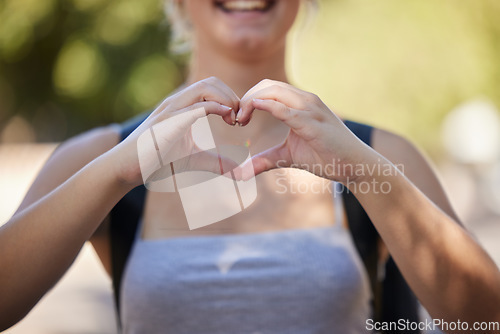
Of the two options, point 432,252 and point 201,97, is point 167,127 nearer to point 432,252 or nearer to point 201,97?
point 201,97

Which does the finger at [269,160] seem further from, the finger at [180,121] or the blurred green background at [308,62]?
the blurred green background at [308,62]

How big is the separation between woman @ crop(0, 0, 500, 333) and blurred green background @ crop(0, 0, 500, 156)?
20.5 ft

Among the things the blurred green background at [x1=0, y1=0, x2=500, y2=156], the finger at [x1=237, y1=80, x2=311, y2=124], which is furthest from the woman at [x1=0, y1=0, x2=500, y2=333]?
the blurred green background at [x1=0, y1=0, x2=500, y2=156]

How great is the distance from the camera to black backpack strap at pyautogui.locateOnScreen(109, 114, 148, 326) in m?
A: 1.57

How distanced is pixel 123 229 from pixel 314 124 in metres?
0.76

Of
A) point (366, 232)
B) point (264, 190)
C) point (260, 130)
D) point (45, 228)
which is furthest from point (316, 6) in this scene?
point (45, 228)

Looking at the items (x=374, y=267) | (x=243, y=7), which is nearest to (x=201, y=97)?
(x=243, y=7)

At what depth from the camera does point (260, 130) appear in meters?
1.67

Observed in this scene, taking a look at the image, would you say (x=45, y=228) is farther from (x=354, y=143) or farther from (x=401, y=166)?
(x=401, y=166)

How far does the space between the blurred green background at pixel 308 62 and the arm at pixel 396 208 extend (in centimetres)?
665

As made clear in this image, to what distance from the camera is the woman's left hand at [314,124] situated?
1085 mm

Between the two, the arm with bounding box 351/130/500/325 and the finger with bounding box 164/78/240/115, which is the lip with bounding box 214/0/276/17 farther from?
the arm with bounding box 351/130/500/325

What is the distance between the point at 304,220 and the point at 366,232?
20cm

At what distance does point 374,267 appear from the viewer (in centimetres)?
160
